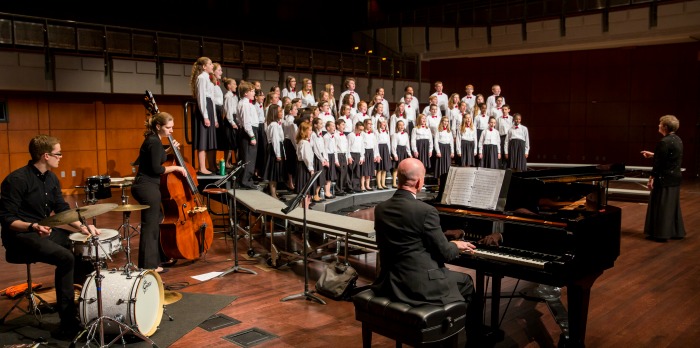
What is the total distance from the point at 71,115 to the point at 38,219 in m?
7.46

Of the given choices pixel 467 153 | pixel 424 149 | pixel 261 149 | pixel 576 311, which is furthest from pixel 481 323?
pixel 467 153

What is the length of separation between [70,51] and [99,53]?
48cm

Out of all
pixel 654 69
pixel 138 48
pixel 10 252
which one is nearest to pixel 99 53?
pixel 138 48

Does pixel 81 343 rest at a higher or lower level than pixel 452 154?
lower

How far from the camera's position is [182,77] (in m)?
10.6

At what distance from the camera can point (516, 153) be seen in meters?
10.9

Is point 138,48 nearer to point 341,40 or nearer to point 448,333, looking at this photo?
point 341,40

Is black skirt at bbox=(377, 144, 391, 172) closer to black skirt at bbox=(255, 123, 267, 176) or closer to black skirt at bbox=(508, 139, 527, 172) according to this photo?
black skirt at bbox=(255, 123, 267, 176)

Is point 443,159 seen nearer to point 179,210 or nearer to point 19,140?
point 179,210

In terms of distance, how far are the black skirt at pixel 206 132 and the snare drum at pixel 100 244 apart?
3.47 meters

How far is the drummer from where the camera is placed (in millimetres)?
3422

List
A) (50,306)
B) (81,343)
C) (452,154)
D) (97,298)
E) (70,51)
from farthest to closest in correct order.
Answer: (452,154), (70,51), (50,306), (81,343), (97,298)

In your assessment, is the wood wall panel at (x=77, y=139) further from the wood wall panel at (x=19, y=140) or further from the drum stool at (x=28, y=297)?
the drum stool at (x=28, y=297)

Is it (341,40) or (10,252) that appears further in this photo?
(341,40)
